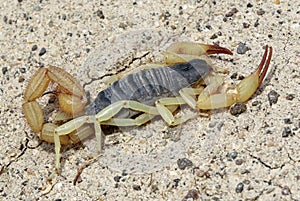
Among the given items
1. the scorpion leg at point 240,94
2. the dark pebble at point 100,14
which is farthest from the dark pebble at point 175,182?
the dark pebble at point 100,14

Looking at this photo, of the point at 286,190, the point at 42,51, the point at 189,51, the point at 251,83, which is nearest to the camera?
the point at 286,190

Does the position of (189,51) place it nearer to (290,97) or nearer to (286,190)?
(290,97)

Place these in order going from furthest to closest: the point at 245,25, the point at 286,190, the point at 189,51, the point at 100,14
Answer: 1. the point at 100,14
2. the point at 245,25
3. the point at 189,51
4. the point at 286,190

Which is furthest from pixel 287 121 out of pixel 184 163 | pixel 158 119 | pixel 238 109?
pixel 158 119


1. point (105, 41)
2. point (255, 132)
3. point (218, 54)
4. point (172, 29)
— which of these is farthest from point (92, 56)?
point (255, 132)

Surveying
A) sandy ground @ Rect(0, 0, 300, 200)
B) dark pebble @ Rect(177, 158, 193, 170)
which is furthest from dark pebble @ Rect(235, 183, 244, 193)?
dark pebble @ Rect(177, 158, 193, 170)

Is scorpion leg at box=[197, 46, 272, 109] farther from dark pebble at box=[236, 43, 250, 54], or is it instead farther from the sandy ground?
dark pebble at box=[236, 43, 250, 54]

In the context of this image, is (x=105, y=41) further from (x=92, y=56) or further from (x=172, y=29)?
(x=172, y=29)
